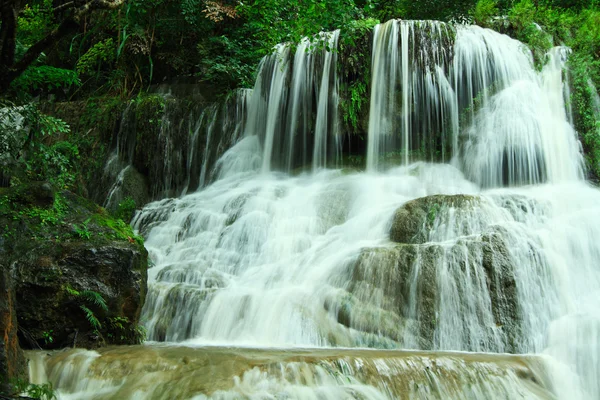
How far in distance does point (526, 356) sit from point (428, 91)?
6.83 metres

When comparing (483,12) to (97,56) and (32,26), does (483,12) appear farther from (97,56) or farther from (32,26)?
(32,26)

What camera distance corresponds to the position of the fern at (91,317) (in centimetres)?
512

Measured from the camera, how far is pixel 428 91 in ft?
35.2

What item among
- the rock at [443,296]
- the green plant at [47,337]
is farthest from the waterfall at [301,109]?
the green plant at [47,337]

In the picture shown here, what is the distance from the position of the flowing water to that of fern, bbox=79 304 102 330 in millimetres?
503

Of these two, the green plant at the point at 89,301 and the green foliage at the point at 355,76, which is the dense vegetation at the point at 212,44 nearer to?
the green foliage at the point at 355,76

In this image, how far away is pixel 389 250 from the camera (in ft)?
21.5

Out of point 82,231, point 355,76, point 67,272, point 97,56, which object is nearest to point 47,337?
point 67,272

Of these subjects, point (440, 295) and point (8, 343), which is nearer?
point (8, 343)

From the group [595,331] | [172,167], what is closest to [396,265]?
[595,331]

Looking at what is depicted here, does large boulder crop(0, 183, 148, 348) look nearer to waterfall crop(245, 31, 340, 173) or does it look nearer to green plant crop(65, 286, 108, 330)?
green plant crop(65, 286, 108, 330)

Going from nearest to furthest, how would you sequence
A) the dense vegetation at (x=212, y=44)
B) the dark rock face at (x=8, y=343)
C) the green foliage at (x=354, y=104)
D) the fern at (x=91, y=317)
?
1. the dark rock face at (x=8, y=343)
2. the fern at (x=91, y=317)
3. the dense vegetation at (x=212, y=44)
4. the green foliage at (x=354, y=104)

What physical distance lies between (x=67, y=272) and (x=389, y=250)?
12.2 feet

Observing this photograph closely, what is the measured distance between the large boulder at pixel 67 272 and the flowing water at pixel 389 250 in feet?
1.63
